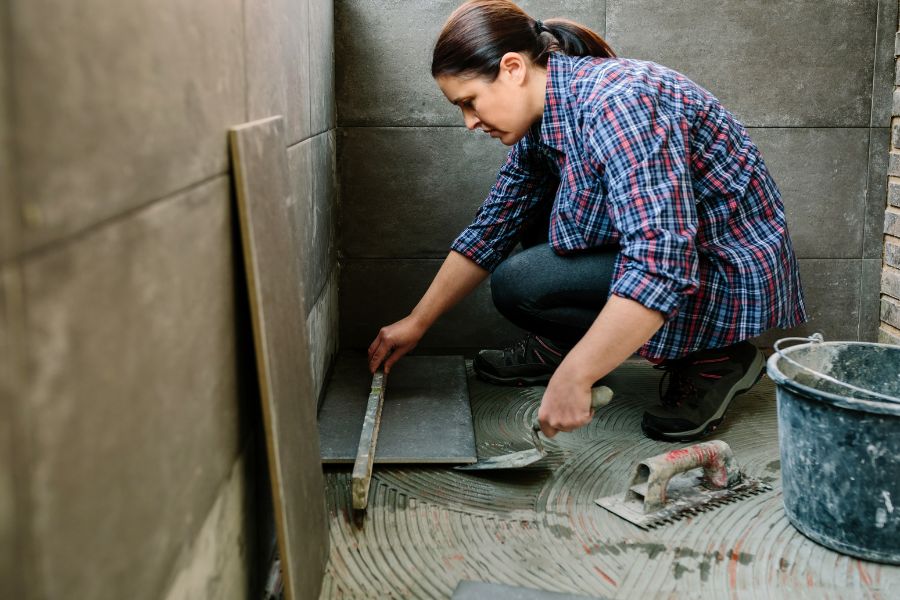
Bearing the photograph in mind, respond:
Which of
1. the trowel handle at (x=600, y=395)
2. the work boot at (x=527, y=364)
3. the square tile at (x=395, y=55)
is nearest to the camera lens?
the trowel handle at (x=600, y=395)

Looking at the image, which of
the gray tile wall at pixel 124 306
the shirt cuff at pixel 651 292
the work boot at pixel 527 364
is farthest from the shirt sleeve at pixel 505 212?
the gray tile wall at pixel 124 306

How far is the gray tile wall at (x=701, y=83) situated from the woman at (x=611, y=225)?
53 centimetres

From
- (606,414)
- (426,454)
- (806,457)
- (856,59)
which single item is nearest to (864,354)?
(806,457)

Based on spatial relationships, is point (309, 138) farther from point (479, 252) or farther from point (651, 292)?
point (651, 292)

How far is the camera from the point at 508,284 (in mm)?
2332

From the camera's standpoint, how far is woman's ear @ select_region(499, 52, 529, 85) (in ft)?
6.36

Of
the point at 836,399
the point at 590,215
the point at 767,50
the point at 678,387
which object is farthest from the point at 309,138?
the point at 767,50

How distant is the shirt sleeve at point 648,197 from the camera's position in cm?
170

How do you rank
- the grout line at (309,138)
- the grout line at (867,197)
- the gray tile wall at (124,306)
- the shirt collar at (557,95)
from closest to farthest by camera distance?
the gray tile wall at (124,306), the grout line at (309,138), the shirt collar at (557,95), the grout line at (867,197)

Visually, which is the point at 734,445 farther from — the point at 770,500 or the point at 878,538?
the point at 878,538

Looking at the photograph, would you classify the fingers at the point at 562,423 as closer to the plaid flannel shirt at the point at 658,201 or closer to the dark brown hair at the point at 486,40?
the plaid flannel shirt at the point at 658,201

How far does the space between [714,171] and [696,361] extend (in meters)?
0.51

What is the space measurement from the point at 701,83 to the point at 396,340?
1.39 metres

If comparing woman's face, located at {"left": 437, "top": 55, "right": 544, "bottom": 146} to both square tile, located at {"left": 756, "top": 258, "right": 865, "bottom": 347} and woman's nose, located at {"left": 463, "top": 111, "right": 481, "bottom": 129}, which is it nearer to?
woman's nose, located at {"left": 463, "top": 111, "right": 481, "bottom": 129}
